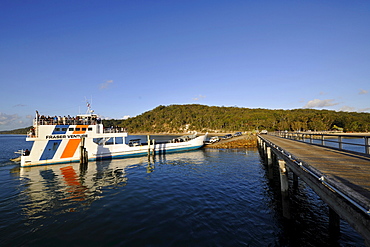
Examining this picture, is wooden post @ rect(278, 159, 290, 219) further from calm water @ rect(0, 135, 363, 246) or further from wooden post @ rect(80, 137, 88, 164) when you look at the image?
wooden post @ rect(80, 137, 88, 164)

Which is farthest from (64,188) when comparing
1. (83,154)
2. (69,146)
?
(69,146)

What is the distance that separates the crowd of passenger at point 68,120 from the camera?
26069 mm

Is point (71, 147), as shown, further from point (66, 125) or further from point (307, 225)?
point (307, 225)

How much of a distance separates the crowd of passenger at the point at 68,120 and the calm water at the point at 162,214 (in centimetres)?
1169

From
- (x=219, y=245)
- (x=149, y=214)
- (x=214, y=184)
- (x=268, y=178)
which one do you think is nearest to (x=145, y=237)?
(x=149, y=214)

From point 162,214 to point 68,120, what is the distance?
24.9m

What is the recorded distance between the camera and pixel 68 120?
27656 mm

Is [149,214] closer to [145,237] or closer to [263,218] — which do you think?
[145,237]

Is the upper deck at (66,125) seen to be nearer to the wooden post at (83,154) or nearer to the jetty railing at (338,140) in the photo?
the wooden post at (83,154)

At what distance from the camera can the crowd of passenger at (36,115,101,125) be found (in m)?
26.1

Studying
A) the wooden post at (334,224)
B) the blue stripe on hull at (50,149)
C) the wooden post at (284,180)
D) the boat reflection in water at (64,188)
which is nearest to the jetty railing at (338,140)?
the wooden post at (284,180)

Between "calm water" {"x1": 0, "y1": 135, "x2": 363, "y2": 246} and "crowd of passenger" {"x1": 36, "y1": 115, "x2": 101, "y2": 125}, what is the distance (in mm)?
11687

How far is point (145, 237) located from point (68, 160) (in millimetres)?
24273

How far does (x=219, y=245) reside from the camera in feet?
23.6
